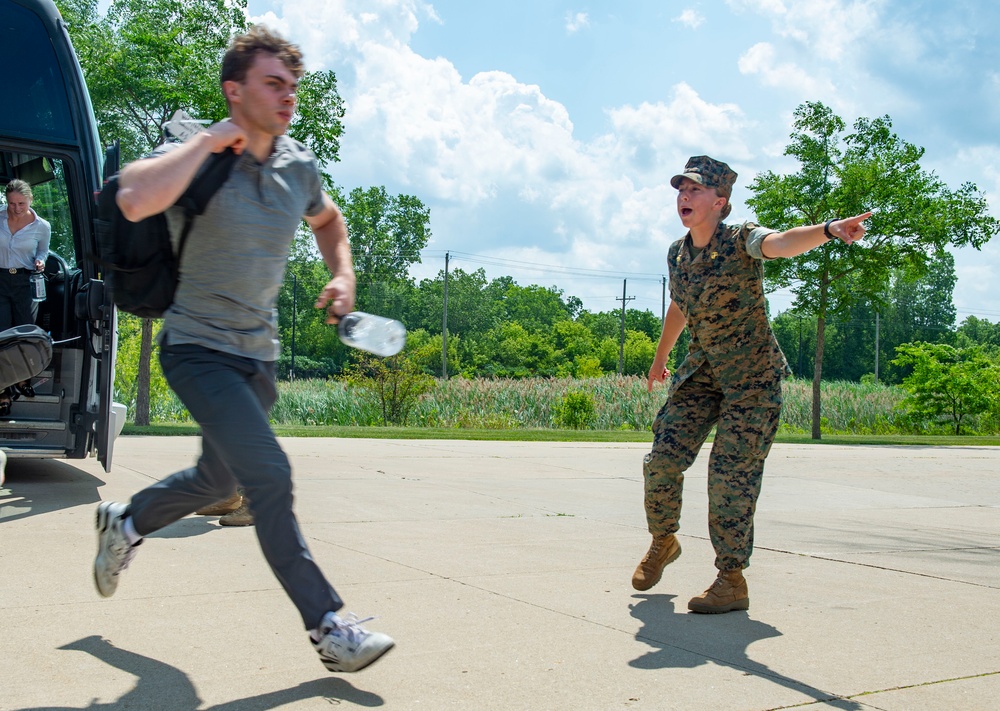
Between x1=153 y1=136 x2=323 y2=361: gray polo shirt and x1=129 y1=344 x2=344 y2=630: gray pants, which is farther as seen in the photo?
x1=153 y1=136 x2=323 y2=361: gray polo shirt

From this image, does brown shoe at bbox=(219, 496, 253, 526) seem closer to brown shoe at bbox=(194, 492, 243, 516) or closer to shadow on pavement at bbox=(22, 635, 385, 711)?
brown shoe at bbox=(194, 492, 243, 516)

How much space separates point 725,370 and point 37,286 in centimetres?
582

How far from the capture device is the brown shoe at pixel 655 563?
464 cm

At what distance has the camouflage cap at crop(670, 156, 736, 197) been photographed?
4.44 metres

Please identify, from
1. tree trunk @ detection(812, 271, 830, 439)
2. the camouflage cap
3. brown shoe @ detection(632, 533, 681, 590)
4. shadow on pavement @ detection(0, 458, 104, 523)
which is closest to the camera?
the camouflage cap

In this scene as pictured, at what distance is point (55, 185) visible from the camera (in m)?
7.99

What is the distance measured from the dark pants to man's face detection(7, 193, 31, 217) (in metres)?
0.44

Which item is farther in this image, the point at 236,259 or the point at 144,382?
the point at 144,382

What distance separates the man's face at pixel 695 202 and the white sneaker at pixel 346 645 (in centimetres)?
230

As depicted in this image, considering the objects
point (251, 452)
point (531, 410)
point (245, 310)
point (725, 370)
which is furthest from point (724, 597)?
point (531, 410)

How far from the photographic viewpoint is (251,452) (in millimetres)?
3020

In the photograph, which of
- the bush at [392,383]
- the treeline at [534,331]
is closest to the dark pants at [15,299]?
the bush at [392,383]

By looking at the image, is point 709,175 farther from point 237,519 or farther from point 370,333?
point 237,519

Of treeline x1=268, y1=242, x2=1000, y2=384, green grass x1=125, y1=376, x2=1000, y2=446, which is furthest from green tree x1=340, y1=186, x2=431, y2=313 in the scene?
green grass x1=125, y1=376, x2=1000, y2=446
